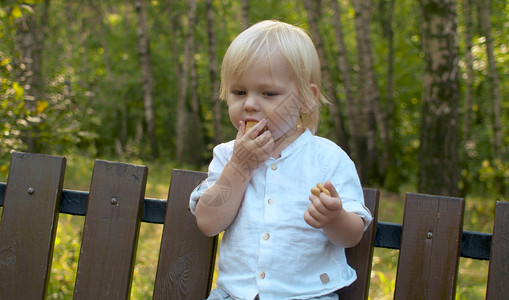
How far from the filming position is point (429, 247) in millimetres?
1730

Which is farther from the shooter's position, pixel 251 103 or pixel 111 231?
pixel 111 231

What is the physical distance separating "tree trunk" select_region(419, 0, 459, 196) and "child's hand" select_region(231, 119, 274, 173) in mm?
4090

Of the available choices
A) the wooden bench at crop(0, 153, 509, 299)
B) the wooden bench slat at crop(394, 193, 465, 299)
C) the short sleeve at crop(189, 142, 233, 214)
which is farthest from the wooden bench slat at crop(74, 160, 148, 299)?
the wooden bench slat at crop(394, 193, 465, 299)

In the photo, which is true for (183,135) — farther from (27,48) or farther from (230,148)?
(230,148)

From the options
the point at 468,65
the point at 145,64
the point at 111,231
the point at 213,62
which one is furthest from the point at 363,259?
the point at 145,64

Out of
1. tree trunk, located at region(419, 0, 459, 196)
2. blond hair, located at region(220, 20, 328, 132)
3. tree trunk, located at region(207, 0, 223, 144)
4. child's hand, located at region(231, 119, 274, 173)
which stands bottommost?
child's hand, located at region(231, 119, 274, 173)

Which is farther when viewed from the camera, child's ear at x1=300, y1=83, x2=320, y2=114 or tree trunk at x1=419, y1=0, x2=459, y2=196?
tree trunk at x1=419, y1=0, x2=459, y2=196

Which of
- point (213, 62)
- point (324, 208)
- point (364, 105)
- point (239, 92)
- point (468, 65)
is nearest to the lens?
point (324, 208)

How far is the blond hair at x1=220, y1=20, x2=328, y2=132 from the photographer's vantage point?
170 centimetres

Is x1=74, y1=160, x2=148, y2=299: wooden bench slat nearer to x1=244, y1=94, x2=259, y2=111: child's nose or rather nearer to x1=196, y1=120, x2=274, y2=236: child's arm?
x1=196, y1=120, x2=274, y2=236: child's arm

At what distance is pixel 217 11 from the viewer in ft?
67.8

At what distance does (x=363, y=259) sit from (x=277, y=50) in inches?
29.7

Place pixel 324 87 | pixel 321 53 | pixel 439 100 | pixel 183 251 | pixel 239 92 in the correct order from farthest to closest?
pixel 321 53, pixel 439 100, pixel 324 87, pixel 183 251, pixel 239 92

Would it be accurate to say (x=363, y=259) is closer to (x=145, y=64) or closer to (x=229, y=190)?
(x=229, y=190)
